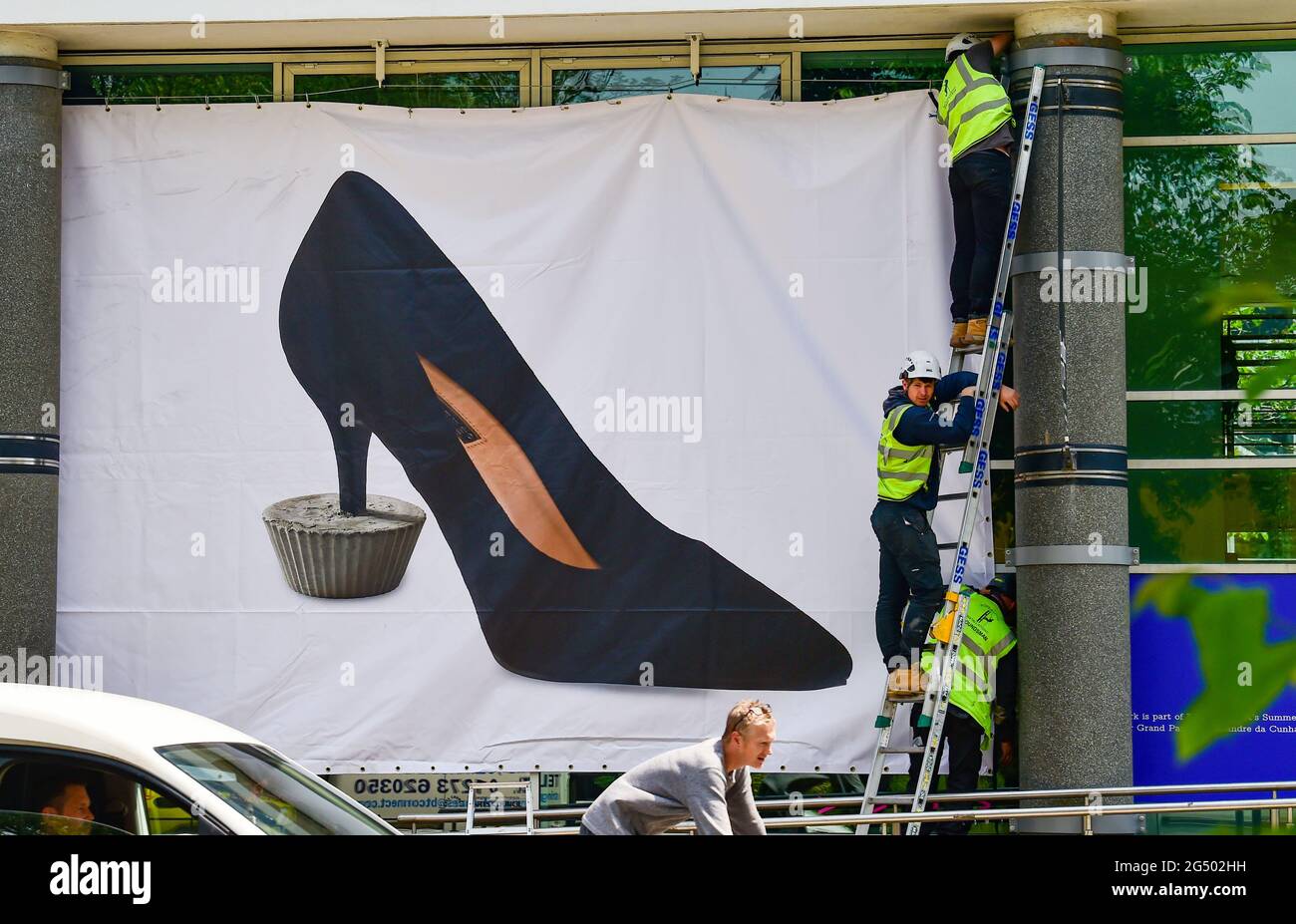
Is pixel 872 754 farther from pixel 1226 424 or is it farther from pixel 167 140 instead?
pixel 167 140

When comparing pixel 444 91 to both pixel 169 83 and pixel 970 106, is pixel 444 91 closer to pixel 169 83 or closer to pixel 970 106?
pixel 169 83

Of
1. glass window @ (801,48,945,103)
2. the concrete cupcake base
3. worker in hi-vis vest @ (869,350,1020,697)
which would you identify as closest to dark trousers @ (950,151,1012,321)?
worker in hi-vis vest @ (869,350,1020,697)

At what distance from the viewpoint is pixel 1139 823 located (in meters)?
8.80

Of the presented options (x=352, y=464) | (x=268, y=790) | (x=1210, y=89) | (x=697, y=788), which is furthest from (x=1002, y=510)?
(x=268, y=790)

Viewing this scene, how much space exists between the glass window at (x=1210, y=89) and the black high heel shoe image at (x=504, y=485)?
408 centimetres

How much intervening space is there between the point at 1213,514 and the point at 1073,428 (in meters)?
1.22

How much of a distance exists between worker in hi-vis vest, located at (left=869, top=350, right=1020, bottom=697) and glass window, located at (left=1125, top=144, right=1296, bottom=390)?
1.21 metres

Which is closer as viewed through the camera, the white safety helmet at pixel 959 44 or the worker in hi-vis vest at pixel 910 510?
the worker in hi-vis vest at pixel 910 510

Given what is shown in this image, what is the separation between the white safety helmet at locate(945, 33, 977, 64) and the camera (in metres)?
9.18

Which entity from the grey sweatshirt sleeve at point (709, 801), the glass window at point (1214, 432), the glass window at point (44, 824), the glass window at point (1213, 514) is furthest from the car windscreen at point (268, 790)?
the glass window at point (1214, 432)

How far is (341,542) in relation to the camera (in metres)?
9.46

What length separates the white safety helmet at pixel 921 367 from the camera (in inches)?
352

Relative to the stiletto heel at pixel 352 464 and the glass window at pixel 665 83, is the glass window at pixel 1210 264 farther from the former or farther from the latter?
the stiletto heel at pixel 352 464
